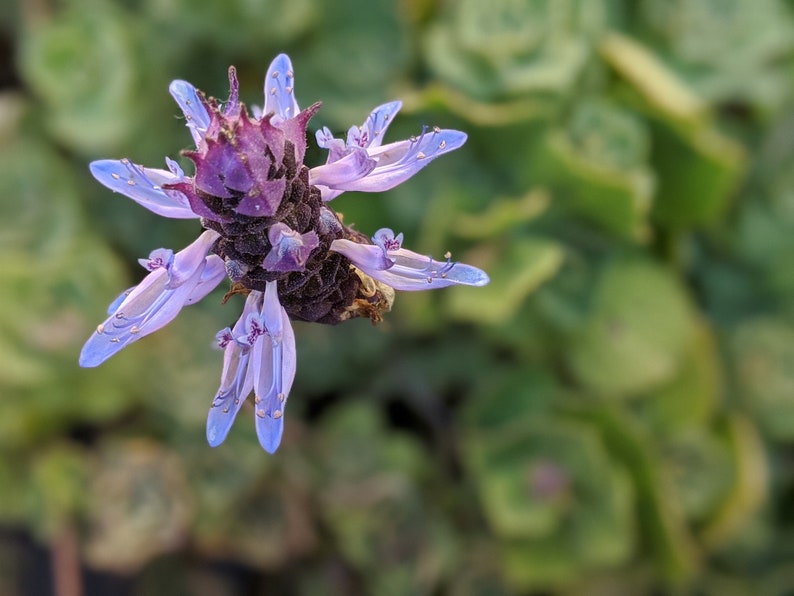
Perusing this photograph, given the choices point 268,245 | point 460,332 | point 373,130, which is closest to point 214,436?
point 268,245

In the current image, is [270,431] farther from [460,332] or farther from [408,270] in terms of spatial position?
[460,332]

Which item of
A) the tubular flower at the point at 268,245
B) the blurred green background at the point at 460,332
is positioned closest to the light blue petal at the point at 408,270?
the tubular flower at the point at 268,245

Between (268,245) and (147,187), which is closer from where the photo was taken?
(268,245)

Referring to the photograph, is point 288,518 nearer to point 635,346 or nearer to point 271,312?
point 635,346

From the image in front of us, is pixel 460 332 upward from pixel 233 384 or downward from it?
downward

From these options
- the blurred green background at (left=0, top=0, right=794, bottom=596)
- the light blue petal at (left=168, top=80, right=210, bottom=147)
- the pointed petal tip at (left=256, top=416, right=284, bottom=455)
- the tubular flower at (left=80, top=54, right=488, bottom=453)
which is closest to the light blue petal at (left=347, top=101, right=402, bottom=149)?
the tubular flower at (left=80, top=54, right=488, bottom=453)

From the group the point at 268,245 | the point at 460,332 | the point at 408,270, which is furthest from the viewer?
the point at 460,332

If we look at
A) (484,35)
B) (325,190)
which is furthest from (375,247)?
(484,35)
